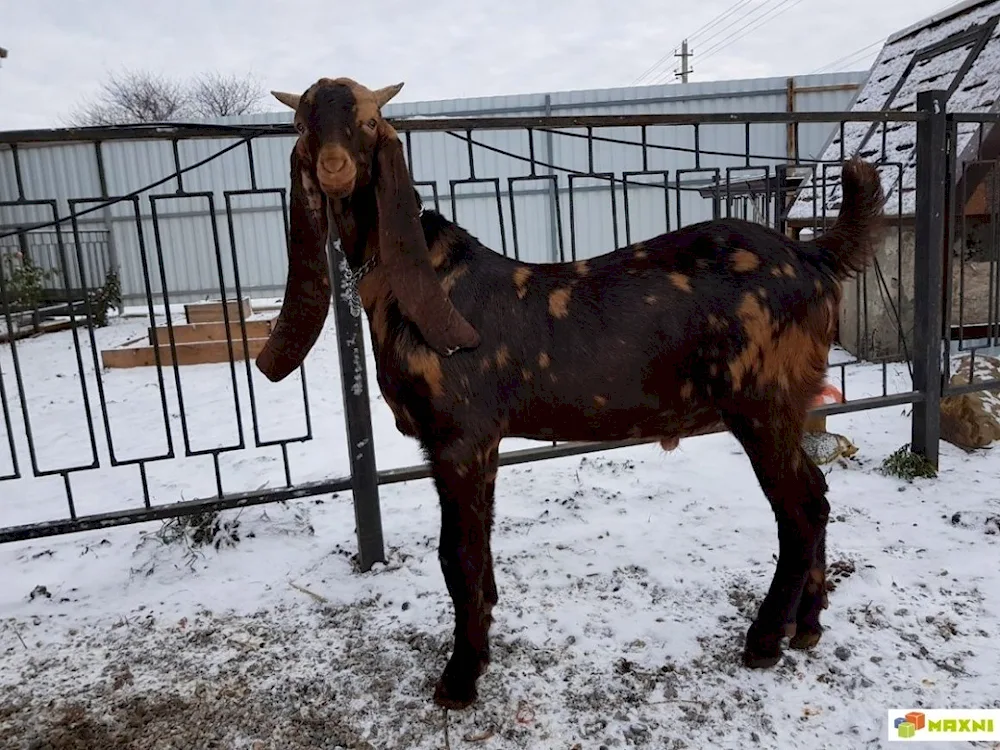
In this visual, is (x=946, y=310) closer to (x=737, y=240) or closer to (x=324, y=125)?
(x=737, y=240)

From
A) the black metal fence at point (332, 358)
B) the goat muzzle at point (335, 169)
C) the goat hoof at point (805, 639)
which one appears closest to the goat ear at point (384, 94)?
the goat muzzle at point (335, 169)

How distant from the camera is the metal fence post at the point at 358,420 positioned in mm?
3051

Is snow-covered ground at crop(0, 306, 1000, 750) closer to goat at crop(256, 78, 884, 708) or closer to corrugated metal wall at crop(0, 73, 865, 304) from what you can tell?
goat at crop(256, 78, 884, 708)

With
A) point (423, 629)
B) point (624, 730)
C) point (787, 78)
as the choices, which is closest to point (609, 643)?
point (624, 730)

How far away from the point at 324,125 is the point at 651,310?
1.10 m

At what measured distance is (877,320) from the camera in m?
6.48

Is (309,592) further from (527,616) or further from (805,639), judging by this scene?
(805,639)

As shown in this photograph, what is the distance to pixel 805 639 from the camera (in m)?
2.41

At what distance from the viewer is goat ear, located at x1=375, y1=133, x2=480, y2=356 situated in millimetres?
1967

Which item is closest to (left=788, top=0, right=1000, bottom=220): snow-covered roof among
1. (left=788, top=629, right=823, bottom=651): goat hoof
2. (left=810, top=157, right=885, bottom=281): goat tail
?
(left=810, top=157, right=885, bottom=281): goat tail

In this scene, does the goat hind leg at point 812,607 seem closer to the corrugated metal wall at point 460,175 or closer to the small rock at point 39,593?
the small rock at point 39,593

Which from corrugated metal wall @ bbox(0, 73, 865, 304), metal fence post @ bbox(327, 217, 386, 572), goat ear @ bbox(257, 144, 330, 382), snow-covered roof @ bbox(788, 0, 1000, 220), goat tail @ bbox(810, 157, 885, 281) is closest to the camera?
goat ear @ bbox(257, 144, 330, 382)

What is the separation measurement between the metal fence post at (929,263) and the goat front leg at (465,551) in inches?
114

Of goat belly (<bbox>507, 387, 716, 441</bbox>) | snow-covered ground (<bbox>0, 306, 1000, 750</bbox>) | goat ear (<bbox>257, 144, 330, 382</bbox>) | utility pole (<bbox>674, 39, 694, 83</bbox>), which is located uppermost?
utility pole (<bbox>674, 39, 694, 83</bbox>)
